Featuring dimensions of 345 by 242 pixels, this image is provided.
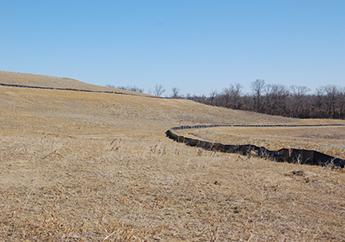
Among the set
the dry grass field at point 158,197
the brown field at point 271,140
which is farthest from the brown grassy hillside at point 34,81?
the dry grass field at point 158,197

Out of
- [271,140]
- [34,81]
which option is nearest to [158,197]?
[271,140]

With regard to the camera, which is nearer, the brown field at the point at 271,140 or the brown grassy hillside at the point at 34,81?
the brown field at the point at 271,140

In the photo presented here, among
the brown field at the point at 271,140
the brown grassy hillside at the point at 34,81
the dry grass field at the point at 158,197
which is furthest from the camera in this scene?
the brown grassy hillside at the point at 34,81

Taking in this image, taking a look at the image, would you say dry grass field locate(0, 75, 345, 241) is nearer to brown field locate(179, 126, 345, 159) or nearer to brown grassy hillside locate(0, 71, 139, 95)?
Result: brown field locate(179, 126, 345, 159)

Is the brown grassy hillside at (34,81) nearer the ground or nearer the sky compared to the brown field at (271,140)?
nearer the sky

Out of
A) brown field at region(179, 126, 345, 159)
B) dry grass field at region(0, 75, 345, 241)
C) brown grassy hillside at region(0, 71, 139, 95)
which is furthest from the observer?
brown grassy hillside at region(0, 71, 139, 95)

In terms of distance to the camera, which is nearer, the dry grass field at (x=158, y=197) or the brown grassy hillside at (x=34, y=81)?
the dry grass field at (x=158, y=197)

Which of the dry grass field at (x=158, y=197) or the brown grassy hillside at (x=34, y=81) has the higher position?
the brown grassy hillside at (x=34, y=81)

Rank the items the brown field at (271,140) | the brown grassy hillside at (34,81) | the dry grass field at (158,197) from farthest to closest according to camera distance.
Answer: the brown grassy hillside at (34,81) < the brown field at (271,140) < the dry grass field at (158,197)

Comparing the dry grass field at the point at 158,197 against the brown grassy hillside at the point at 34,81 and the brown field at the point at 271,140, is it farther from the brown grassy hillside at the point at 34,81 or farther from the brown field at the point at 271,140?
the brown grassy hillside at the point at 34,81

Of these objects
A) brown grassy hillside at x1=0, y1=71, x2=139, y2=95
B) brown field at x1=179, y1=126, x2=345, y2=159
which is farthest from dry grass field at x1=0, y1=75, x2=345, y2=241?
brown grassy hillside at x1=0, y1=71, x2=139, y2=95

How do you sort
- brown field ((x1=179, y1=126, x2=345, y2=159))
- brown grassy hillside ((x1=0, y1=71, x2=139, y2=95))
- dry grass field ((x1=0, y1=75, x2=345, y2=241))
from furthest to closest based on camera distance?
1. brown grassy hillside ((x1=0, y1=71, x2=139, y2=95))
2. brown field ((x1=179, y1=126, x2=345, y2=159))
3. dry grass field ((x1=0, y1=75, x2=345, y2=241))

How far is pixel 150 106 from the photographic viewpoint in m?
71.7

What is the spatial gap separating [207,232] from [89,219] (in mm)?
2378
